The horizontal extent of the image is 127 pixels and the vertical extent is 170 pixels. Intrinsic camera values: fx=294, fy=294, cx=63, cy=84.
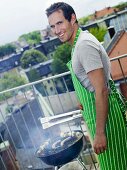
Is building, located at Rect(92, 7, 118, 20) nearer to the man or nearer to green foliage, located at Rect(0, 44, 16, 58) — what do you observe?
green foliage, located at Rect(0, 44, 16, 58)

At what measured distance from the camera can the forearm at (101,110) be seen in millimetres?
2369

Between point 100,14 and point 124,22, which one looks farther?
point 100,14

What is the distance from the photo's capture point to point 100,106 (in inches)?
93.8

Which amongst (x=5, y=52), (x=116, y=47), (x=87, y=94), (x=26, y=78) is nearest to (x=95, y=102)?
(x=87, y=94)

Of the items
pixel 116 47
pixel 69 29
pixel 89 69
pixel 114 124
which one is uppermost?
pixel 69 29

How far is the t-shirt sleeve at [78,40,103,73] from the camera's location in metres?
2.30

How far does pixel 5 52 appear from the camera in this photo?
10050 centimetres

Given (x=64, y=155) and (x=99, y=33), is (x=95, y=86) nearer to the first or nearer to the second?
(x=64, y=155)

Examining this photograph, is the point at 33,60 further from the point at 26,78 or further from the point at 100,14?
the point at 100,14

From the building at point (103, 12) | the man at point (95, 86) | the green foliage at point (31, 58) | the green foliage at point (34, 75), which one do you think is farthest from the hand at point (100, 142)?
the building at point (103, 12)

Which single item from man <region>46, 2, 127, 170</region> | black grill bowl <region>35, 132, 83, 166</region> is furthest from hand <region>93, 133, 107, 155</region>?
black grill bowl <region>35, 132, 83, 166</region>

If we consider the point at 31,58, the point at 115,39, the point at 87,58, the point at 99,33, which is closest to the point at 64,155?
the point at 87,58

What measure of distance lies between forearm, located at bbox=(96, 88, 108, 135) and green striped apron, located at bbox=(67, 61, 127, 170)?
0.55 ft

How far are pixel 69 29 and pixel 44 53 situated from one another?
238ft
